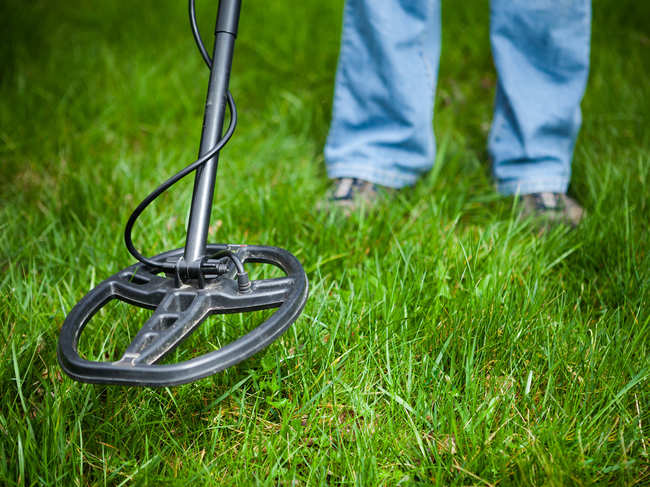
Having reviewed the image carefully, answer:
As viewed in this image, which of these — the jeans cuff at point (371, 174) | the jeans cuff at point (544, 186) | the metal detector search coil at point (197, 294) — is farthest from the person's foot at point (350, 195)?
the metal detector search coil at point (197, 294)

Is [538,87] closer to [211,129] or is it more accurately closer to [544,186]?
[544,186]

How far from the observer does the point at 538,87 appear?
1.54m

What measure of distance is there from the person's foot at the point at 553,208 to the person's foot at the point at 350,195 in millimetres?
432

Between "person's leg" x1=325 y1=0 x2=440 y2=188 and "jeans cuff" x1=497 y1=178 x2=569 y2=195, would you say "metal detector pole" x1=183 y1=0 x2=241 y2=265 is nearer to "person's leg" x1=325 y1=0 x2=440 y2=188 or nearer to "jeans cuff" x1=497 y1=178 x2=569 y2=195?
"person's leg" x1=325 y1=0 x2=440 y2=188

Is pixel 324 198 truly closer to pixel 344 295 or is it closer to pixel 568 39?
pixel 344 295

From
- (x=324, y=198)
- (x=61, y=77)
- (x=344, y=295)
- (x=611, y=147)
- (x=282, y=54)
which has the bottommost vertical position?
(x=344, y=295)

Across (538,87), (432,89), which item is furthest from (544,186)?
(432,89)

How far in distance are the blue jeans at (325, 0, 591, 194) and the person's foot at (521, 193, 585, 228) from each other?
0.03 m

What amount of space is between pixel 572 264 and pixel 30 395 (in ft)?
4.10

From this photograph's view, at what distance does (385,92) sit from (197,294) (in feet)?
3.45

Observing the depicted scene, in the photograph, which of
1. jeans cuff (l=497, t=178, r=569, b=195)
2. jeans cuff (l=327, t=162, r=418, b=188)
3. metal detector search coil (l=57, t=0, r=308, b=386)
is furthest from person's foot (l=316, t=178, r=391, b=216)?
metal detector search coil (l=57, t=0, r=308, b=386)

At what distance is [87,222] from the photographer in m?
1.44

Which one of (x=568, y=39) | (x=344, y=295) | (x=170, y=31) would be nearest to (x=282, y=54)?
(x=170, y=31)

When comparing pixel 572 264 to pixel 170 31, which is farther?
pixel 170 31
